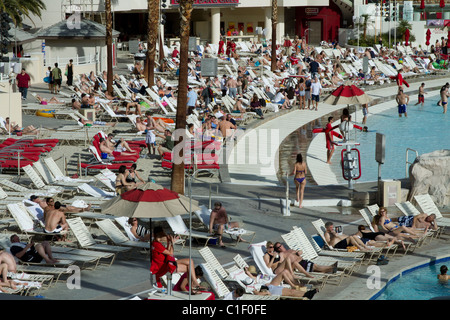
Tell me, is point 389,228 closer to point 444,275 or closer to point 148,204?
point 444,275

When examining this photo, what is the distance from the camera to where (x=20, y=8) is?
119 ft

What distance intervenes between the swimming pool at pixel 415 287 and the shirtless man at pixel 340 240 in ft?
2.65

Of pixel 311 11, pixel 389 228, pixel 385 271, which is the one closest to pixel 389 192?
pixel 389 228

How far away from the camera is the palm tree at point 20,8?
35.2m

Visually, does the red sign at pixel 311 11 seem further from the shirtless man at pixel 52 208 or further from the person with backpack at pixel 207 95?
the shirtless man at pixel 52 208

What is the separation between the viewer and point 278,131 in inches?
965

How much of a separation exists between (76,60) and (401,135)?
15515mm

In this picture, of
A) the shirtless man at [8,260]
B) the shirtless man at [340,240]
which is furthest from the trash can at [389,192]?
the shirtless man at [8,260]

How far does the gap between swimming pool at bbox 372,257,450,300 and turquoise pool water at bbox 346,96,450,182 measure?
643 cm

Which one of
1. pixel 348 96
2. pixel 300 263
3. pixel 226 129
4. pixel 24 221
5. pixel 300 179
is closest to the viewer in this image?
pixel 300 263

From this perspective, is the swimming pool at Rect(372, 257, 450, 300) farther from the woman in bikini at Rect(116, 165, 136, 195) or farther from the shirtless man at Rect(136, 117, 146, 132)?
the shirtless man at Rect(136, 117, 146, 132)
